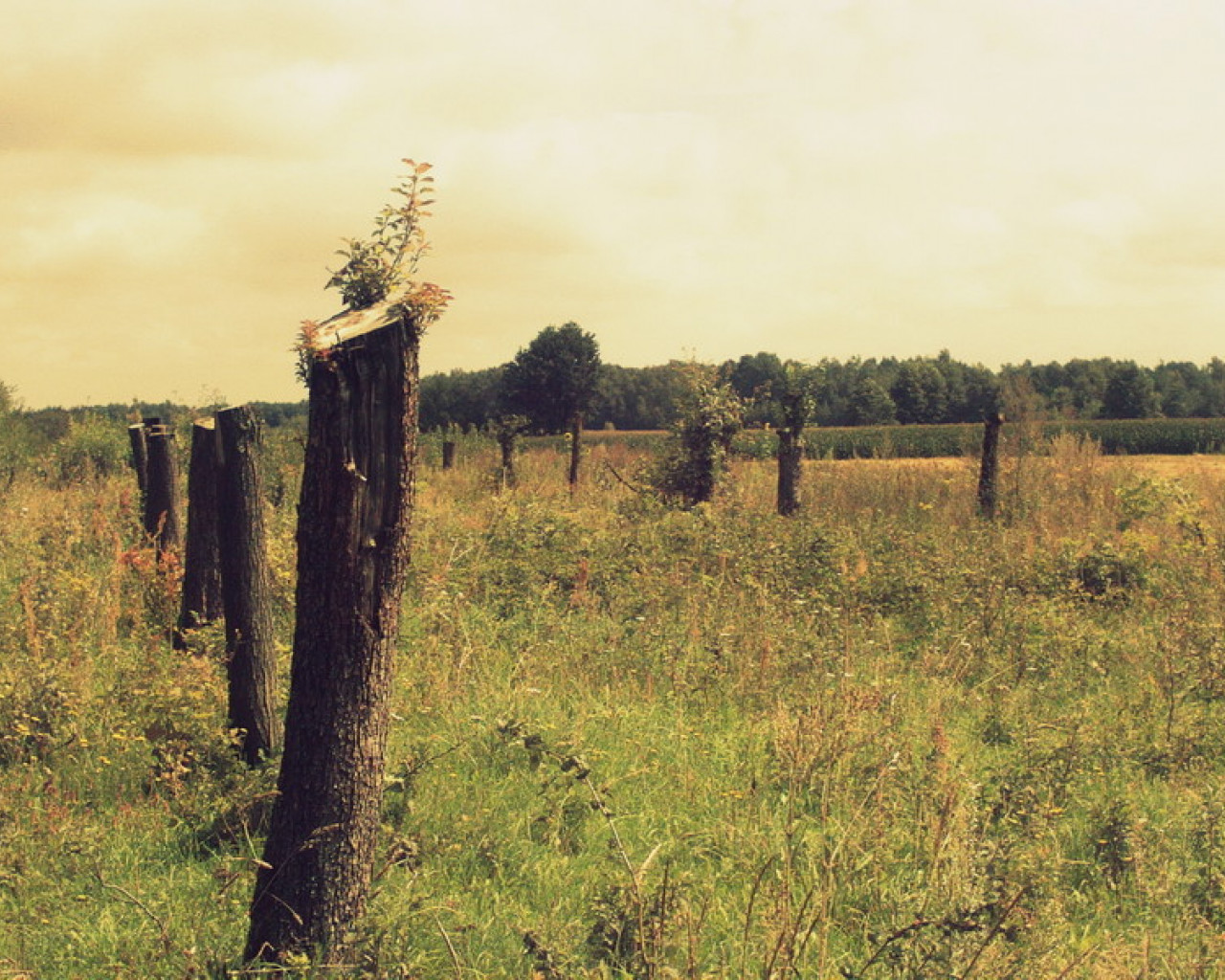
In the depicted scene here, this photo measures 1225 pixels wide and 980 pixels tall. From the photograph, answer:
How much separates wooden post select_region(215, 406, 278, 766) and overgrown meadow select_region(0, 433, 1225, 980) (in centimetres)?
18

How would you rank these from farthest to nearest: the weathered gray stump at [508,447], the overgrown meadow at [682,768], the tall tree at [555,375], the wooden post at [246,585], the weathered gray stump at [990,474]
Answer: the tall tree at [555,375], the weathered gray stump at [508,447], the weathered gray stump at [990,474], the wooden post at [246,585], the overgrown meadow at [682,768]

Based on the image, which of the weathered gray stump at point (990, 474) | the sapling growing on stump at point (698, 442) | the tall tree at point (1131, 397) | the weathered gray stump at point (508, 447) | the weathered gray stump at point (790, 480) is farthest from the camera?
the tall tree at point (1131, 397)

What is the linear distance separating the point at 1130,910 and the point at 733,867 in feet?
5.47

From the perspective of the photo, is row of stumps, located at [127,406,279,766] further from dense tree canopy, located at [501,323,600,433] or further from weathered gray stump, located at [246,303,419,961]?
dense tree canopy, located at [501,323,600,433]

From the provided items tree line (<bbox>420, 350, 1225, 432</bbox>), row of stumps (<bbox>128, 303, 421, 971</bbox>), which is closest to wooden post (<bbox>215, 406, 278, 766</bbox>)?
row of stumps (<bbox>128, 303, 421, 971</bbox>)

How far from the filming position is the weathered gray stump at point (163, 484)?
872cm

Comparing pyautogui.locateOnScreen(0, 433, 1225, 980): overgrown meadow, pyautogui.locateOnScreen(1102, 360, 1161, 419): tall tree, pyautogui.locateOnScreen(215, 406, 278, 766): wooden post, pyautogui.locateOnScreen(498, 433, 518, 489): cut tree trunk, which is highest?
pyautogui.locateOnScreen(1102, 360, 1161, 419): tall tree

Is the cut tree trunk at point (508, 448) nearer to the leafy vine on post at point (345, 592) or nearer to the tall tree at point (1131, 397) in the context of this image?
the leafy vine on post at point (345, 592)

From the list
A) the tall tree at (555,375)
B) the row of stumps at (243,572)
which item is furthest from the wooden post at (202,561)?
the tall tree at (555,375)

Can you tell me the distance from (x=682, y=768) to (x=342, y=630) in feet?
8.04

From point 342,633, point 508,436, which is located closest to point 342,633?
point 342,633

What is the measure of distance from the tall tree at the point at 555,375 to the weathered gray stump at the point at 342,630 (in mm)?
63529

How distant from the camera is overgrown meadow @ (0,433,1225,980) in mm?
3383

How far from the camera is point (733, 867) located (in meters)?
4.25
